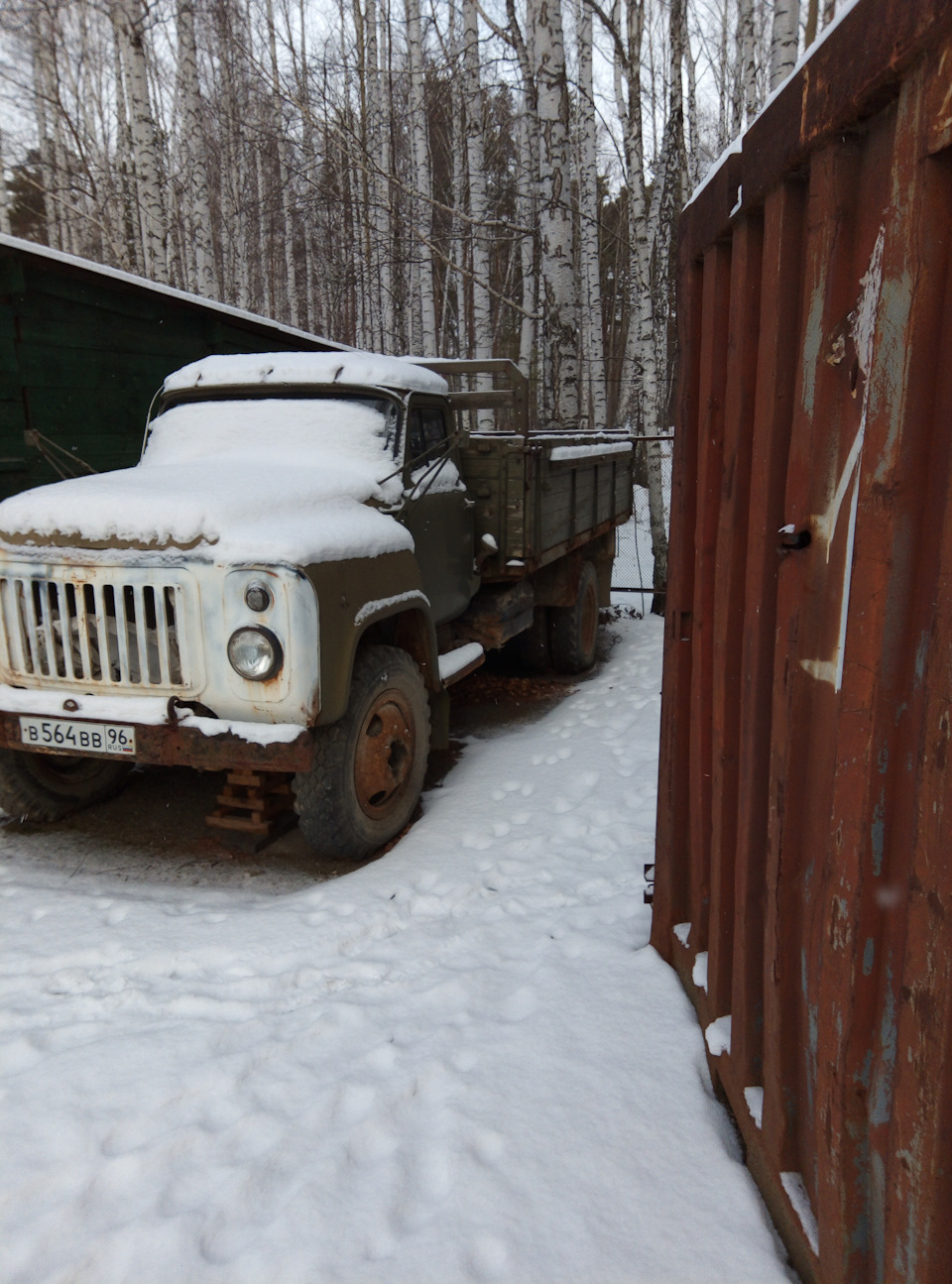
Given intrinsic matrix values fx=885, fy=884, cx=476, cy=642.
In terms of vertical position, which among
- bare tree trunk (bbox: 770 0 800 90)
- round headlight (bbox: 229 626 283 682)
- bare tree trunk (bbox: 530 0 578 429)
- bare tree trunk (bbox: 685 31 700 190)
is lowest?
round headlight (bbox: 229 626 283 682)

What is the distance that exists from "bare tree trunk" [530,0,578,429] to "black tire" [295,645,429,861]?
5181 millimetres

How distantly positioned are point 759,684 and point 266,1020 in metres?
1.70

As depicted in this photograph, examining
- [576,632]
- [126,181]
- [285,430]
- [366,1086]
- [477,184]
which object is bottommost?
[366,1086]

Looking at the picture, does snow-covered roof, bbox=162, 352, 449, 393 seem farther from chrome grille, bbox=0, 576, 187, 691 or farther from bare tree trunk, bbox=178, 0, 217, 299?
bare tree trunk, bbox=178, 0, 217, 299

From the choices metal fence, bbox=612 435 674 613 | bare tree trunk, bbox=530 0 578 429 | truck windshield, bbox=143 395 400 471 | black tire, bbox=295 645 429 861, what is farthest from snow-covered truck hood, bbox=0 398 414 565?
bare tree trunk, bbox=530 0 578 429

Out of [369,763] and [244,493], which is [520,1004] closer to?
[369,763]

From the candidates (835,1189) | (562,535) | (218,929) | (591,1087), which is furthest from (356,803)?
(562,535)

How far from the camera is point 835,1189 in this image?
1.38m

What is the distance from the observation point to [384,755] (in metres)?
3.90

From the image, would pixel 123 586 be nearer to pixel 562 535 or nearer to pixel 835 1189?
pixel 835 1189

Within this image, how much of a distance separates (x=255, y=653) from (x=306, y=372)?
1.97m

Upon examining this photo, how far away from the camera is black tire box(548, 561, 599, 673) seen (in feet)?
22.9

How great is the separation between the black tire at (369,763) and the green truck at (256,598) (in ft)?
0.03

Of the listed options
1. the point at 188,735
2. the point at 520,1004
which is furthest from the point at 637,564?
the point at 520,1004
